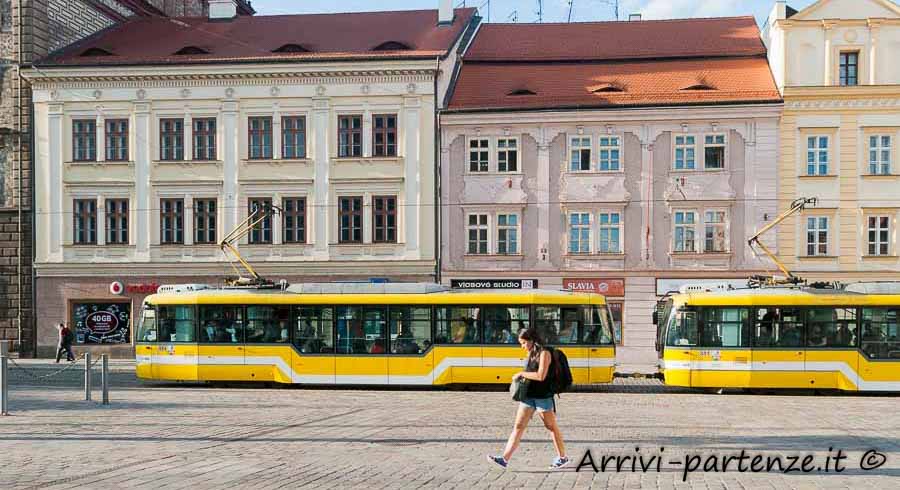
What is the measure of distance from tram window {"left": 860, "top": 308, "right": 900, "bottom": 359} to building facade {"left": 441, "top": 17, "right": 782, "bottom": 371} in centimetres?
1089

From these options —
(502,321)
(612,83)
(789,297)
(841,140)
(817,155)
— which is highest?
(612,83)

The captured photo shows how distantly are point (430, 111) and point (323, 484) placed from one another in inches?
1065

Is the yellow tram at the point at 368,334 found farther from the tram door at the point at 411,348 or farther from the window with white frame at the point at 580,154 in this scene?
the window with white frame at the point at 580,154

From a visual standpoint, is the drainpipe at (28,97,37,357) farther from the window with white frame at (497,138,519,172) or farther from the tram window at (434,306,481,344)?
the tram window at (434,306,481,344)

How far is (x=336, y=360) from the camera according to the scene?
2633 cm

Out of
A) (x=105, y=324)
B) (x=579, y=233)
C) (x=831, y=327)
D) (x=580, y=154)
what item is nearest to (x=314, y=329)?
(x=831, y=327)

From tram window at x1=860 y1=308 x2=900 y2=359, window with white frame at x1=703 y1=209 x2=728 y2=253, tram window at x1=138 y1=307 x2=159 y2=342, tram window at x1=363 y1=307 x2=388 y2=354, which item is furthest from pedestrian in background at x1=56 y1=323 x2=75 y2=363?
tram window at x1=860 y1=308 x2=900 y2=359

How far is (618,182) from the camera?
3672 cm

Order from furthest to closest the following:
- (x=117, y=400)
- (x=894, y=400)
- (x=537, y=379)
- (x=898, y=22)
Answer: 1. (x=898, y=22)
2. (x=894, y=400)
3. (x=117, y=400)
4. (x=537, y=379)

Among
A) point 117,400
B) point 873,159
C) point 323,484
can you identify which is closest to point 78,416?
point 117,400

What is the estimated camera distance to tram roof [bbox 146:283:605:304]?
2581cm

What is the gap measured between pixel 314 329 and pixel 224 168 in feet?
43.8

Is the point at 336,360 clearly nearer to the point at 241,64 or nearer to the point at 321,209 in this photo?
the point at 321,209

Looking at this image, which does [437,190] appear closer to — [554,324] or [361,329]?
[361,329]
